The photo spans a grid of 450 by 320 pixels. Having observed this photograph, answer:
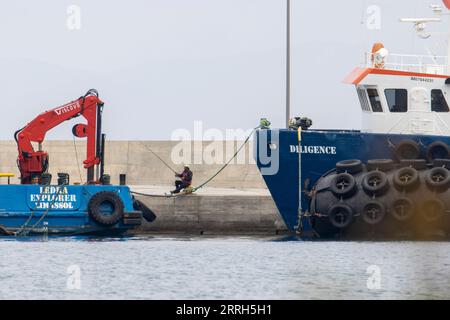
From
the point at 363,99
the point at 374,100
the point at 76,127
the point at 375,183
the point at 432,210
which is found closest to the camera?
the point at 432,210

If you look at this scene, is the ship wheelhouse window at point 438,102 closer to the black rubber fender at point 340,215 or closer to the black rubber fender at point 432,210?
the black rubber fender at point 432,210

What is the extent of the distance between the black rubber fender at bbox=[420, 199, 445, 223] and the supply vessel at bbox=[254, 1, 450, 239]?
2 centimetres

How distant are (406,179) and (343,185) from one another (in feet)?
5.01

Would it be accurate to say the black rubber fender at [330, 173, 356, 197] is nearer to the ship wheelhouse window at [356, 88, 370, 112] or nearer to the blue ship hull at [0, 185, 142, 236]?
the ship wheelhouse window at [356, 88, 370, 112]

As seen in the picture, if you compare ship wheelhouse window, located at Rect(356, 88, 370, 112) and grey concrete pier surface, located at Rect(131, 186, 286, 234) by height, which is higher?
ship wheelhouse window, located at Rect(356, 88, 370, 112)

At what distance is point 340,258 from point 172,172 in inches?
607

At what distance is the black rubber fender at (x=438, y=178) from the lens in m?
42.5

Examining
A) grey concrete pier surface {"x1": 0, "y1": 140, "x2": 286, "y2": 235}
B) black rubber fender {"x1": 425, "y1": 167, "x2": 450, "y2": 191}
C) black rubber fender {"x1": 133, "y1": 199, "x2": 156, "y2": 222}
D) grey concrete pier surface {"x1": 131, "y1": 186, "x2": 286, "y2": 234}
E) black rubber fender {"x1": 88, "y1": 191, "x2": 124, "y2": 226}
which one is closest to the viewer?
black rubber fender {"x1": 425, "y1": 167, "x2": 450, "y2": 191}

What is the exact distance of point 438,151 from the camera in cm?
4344

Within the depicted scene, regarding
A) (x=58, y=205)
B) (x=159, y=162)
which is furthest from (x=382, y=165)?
(x=159, y=162)

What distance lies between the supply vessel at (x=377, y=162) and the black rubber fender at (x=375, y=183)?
24 millimetres

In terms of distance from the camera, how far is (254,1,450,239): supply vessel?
42688 millimetres

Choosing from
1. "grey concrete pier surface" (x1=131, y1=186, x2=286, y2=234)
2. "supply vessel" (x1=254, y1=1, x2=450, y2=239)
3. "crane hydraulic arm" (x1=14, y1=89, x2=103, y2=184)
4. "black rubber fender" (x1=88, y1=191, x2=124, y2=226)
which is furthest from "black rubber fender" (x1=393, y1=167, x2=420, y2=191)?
"crane hydraulic arm" (x1=14, y1=89, x2=103, y2=184)

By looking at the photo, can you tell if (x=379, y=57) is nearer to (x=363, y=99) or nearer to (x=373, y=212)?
(x=363, y=99)
